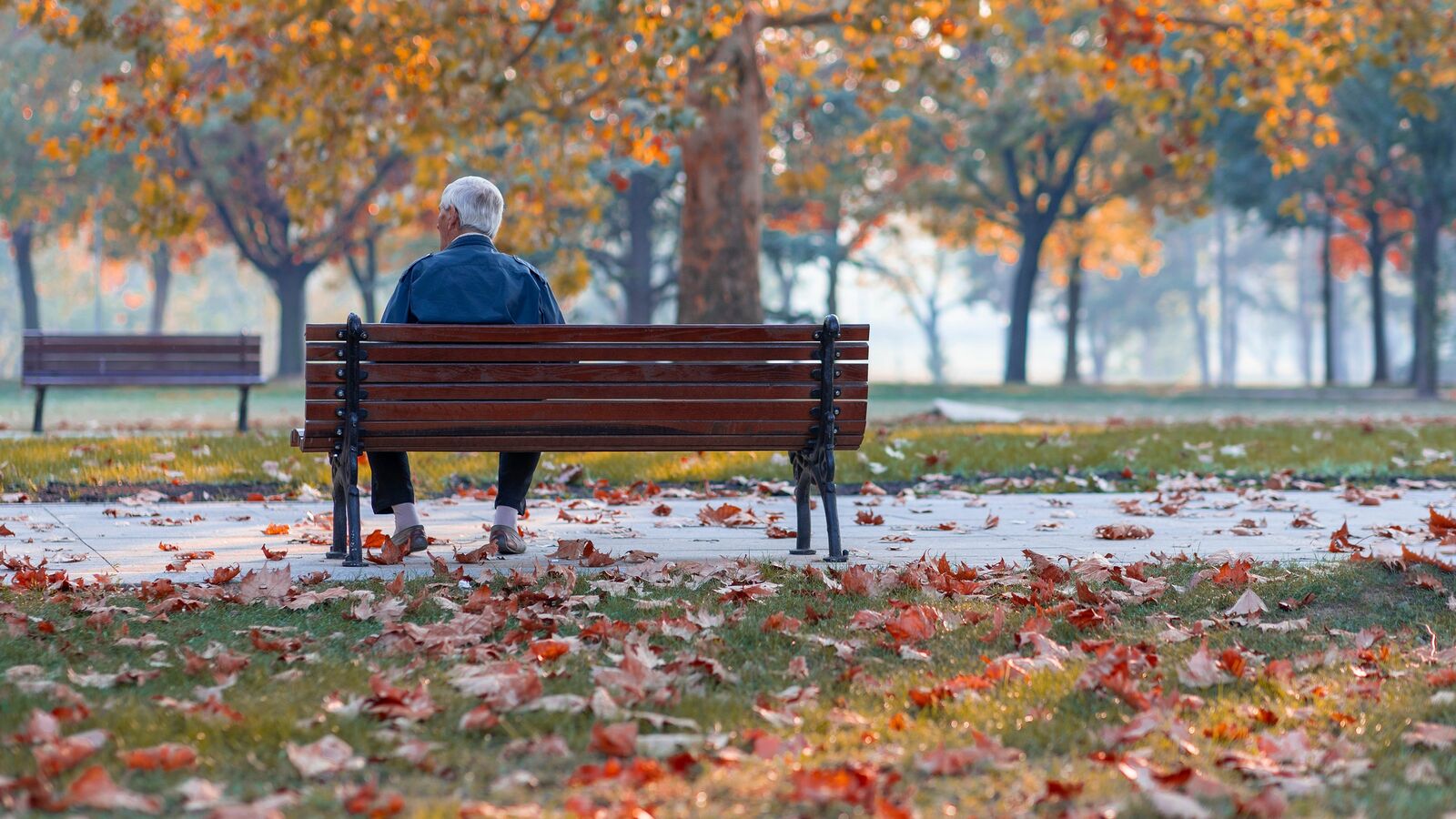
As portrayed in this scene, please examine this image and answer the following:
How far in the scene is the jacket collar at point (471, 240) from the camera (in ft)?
19.7

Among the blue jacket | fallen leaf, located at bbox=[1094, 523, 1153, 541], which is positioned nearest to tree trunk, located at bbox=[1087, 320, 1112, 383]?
fallen leaf, located at bbox=[1094, 523, 1153, 541]

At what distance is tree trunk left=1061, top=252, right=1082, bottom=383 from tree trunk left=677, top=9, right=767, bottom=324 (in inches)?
955

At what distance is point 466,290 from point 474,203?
40 centimetres

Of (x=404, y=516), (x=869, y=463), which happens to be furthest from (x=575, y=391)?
(x=869, y=463)

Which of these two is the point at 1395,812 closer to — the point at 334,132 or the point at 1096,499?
the point at 1096,499

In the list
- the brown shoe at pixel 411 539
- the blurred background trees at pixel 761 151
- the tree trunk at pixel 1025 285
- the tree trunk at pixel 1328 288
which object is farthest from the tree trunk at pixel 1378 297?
the brown shoe at pixel 411 539

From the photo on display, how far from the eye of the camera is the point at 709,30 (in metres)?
10.5

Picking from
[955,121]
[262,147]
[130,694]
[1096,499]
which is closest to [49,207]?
[262,147]

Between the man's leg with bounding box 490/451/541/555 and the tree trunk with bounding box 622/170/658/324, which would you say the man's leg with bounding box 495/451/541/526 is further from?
the tree trunk with bounding box 622/170/658/324

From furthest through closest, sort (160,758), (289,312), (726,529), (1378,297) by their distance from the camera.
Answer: (289,312) → (1378,297) → (726,529) → (160,758)

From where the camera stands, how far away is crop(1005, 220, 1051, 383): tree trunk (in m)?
34.6

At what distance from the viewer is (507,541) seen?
593 centimetres

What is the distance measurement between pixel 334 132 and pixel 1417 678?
36.7 ft

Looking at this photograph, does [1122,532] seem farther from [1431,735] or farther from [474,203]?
[1431,735]
